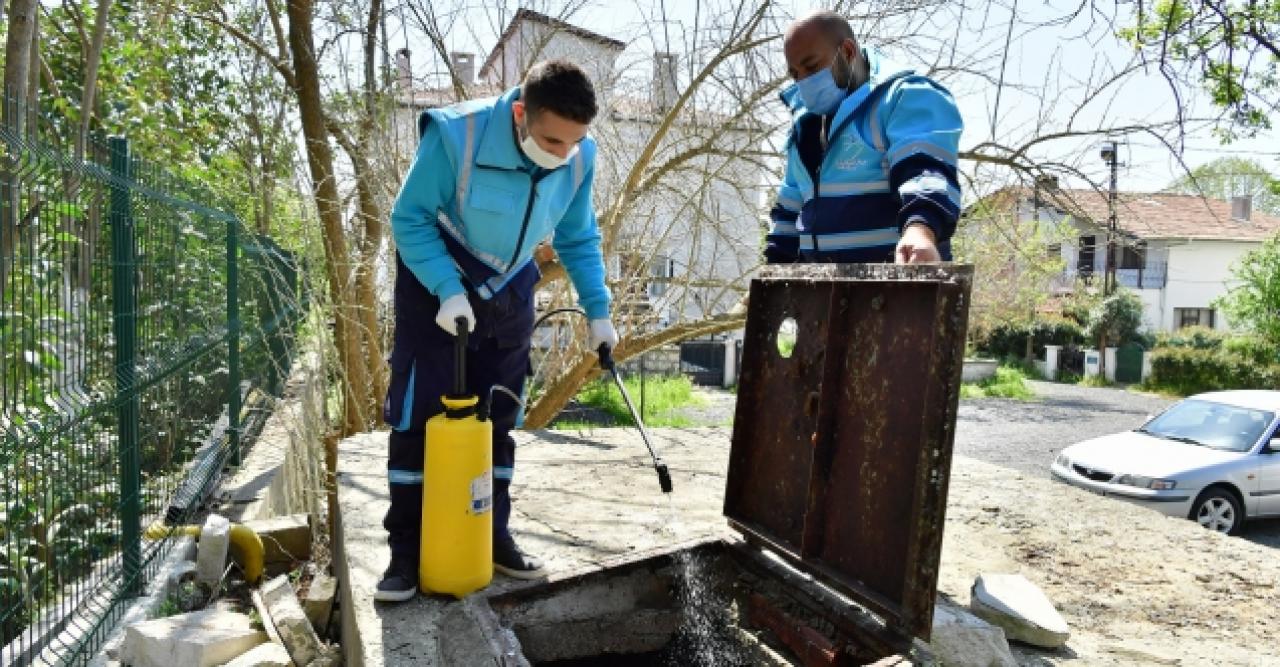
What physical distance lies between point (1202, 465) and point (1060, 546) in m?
6.21

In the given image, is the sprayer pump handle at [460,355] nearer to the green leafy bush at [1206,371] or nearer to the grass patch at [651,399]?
the grass patch at [651,399]

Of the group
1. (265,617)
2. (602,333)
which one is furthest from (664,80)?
(265,617)

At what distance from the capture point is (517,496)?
4.25 metres

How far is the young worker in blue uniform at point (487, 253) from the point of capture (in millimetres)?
2545

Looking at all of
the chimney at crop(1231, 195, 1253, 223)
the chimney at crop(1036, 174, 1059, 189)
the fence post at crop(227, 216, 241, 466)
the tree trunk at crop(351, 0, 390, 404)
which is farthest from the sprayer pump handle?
the chimney at crop(1231, 195, 1253, 223)

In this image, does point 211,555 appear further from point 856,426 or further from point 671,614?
point 856,426

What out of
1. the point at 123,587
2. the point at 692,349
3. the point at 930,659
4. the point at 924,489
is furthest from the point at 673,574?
the point at 692,349

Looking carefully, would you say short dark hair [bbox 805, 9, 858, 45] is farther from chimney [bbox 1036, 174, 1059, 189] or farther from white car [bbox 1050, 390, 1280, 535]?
white car [bbox 1050, 390, 1280, 535]

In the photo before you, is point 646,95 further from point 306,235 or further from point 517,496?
point 517,496

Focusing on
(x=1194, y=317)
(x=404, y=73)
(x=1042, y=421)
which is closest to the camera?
(x=404, y=73)

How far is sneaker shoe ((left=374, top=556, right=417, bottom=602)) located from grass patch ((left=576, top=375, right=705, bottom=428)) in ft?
34.4

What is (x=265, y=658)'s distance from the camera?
10.2 ft

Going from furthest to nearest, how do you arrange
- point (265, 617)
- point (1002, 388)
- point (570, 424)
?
point (1002, 388), point (570, 424), point (265, 617)

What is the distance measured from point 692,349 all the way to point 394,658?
812 inches
